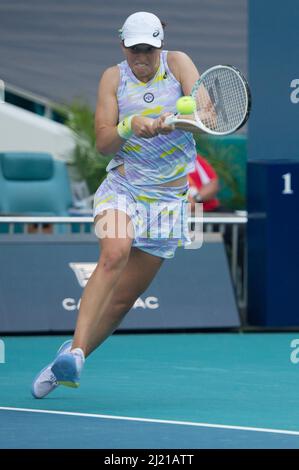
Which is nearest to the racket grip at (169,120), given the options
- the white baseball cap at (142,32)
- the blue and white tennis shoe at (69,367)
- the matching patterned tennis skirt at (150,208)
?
the white baseball cap at (142,32)

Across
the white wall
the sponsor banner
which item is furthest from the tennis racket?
the white wall

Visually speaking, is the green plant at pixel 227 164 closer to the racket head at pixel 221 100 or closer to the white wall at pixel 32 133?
the white wall at pixel 32 133

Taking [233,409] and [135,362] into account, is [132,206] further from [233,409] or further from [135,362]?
[135,362]

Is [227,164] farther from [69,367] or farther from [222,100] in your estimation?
[69,367]

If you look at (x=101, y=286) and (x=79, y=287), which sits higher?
(x=101, y=286)

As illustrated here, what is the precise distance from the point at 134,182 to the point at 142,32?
2.49 ft

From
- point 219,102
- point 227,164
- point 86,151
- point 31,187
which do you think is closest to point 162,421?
point 219,102

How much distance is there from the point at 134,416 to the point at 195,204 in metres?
6.88

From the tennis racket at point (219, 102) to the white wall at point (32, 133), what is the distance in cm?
966

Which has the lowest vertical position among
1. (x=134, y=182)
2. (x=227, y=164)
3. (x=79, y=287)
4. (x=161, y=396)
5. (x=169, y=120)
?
(x=161, y=396)

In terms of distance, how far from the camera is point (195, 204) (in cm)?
1397

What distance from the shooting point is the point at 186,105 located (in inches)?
284

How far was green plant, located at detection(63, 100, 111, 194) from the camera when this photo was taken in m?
16.4
